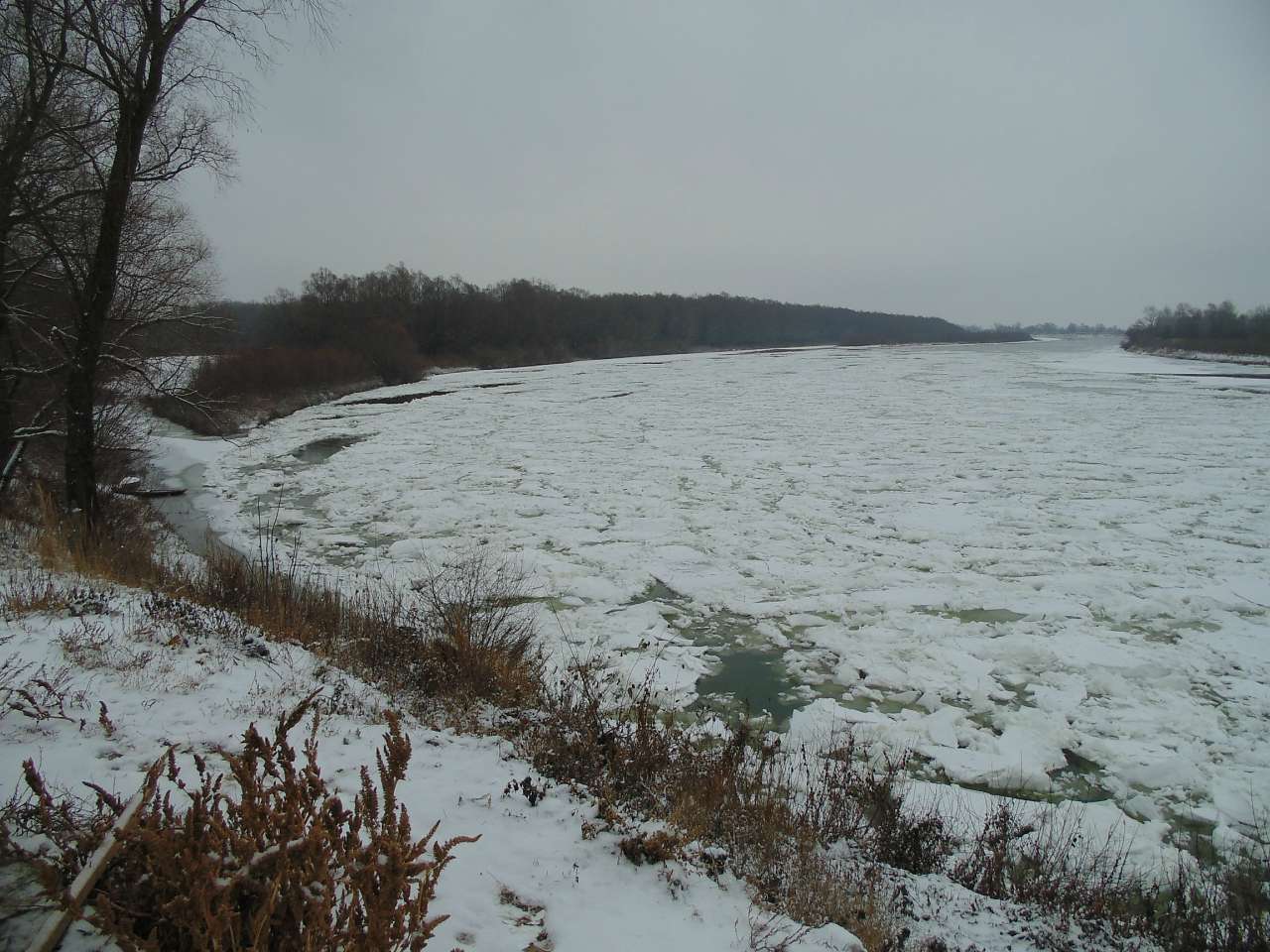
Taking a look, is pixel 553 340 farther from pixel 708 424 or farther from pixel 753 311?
pixel 753 311

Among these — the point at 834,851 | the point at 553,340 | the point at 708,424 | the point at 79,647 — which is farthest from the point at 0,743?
the point at 553,340

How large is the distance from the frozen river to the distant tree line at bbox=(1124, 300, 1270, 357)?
52564mm

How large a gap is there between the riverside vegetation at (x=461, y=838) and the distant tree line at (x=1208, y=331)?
67.7m

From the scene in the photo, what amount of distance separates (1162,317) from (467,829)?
112557 mm

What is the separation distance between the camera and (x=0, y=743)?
2.77 meters

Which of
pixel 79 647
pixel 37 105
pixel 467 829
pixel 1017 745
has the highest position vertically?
pixel 37 105

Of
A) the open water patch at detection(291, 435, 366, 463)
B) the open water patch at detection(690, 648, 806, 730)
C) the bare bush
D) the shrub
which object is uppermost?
the shrub

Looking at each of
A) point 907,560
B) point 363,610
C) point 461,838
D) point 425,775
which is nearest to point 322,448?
point 363,610

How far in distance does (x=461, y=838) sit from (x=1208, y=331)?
92.9 meters

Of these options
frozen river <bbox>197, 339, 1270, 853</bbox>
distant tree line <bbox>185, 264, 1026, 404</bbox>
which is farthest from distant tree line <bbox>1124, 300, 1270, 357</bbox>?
frozen river <bbox>197, 339, 1270, 853</bbox>

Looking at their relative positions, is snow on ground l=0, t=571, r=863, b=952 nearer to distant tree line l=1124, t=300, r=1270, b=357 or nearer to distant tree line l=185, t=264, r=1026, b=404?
distant tree line l=185, t=264, r=1026, b=404

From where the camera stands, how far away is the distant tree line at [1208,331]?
56.8 metres

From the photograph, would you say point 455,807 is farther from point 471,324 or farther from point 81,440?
point 471,324

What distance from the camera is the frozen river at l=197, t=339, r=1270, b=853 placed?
4910 mm
